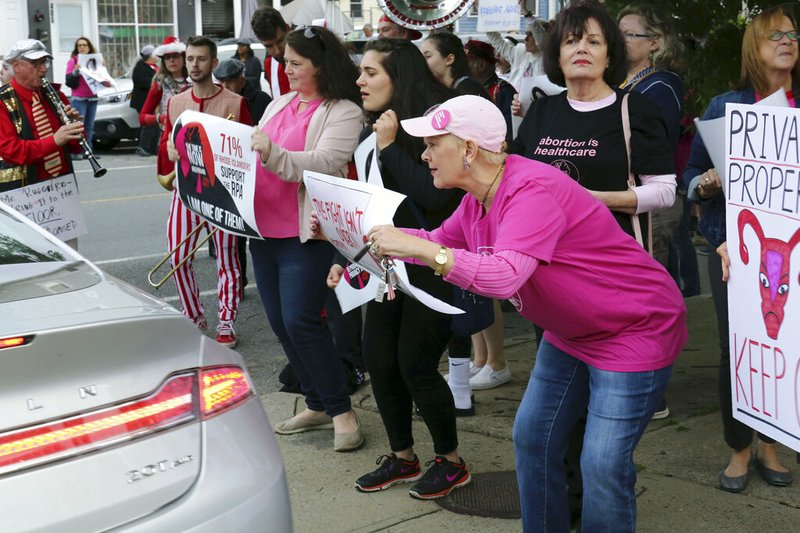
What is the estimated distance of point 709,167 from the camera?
4406 mm

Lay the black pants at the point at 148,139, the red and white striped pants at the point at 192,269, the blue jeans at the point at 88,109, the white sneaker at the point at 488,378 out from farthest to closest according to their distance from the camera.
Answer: the blue jeans at the point at 88,109, the black pants at the point at 148,139, the red and white striped pants at the point at 192,269, the white sneaker at the point at 488,378

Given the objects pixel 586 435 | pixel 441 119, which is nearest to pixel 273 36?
pixel 441 119

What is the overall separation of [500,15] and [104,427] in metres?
6.57

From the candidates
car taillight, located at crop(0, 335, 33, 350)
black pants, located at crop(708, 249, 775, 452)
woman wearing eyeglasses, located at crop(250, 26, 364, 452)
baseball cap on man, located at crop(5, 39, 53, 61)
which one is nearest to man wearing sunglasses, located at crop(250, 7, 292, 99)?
baseball cap on man, located at crop(5, 39, 53, 61)

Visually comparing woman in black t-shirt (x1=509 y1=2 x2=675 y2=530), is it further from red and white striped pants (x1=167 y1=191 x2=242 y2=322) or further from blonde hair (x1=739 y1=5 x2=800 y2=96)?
red and white striped pants (x1=167 y1=191 x2=242 y2=322)

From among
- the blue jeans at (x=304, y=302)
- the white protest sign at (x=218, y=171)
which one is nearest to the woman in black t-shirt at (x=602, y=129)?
the blue jeans at (x=304, y=302)

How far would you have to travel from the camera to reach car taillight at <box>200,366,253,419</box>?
9.02 ft

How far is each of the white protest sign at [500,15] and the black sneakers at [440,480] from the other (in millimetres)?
4797

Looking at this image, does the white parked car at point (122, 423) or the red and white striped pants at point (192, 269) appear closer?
the white parked car at point (122, 423)

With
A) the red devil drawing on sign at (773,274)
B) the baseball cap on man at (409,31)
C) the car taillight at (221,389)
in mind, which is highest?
the baseball cap on man at (409,31)

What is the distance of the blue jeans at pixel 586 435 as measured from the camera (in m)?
3.22

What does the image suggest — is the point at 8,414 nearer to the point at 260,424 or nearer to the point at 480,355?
the point at 260,424

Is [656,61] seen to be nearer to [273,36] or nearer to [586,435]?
[586,435]

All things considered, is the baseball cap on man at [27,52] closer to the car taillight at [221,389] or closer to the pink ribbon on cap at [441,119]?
the pink ribbon on cap at [441,119]
